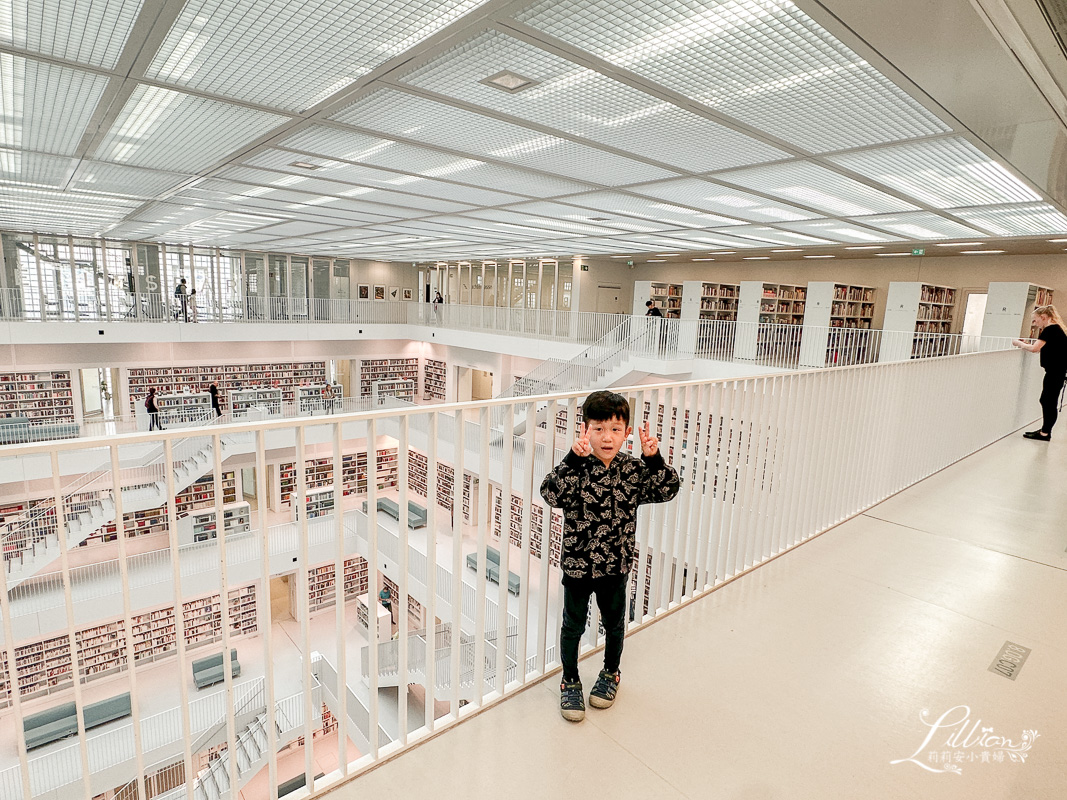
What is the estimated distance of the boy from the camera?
6.05ft

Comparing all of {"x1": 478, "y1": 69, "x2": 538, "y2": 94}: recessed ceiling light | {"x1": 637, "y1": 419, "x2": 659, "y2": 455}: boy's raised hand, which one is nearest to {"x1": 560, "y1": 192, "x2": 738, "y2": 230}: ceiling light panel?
{"x1": 478, "y1": 69, "x2": 538, "y2": 94}: recessed ceiling light

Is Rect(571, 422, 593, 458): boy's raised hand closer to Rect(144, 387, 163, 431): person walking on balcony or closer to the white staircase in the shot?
the white staircase

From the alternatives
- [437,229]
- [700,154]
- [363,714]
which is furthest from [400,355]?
[700,154]

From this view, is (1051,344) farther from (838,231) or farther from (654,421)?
(654,421)

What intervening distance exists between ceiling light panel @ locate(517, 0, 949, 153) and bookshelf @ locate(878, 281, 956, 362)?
8.46 m

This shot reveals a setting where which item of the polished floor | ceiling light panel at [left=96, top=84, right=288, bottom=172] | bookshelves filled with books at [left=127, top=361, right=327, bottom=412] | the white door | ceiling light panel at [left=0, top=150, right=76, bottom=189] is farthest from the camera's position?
the white door

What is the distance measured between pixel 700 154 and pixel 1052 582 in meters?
3.39

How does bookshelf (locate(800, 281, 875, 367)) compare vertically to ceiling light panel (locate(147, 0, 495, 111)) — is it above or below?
below

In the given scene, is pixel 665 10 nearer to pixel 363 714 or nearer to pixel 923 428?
pixel 923 428

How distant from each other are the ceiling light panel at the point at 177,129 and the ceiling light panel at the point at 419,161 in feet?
1.15

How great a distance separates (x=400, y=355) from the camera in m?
20.1

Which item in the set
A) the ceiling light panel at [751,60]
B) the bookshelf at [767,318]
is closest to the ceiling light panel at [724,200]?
the ceiling light panel at [751,60]

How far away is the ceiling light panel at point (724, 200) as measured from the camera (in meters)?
5.27

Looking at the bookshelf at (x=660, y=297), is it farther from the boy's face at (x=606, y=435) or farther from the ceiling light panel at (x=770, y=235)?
the boy's face at (x=606, y=435)
